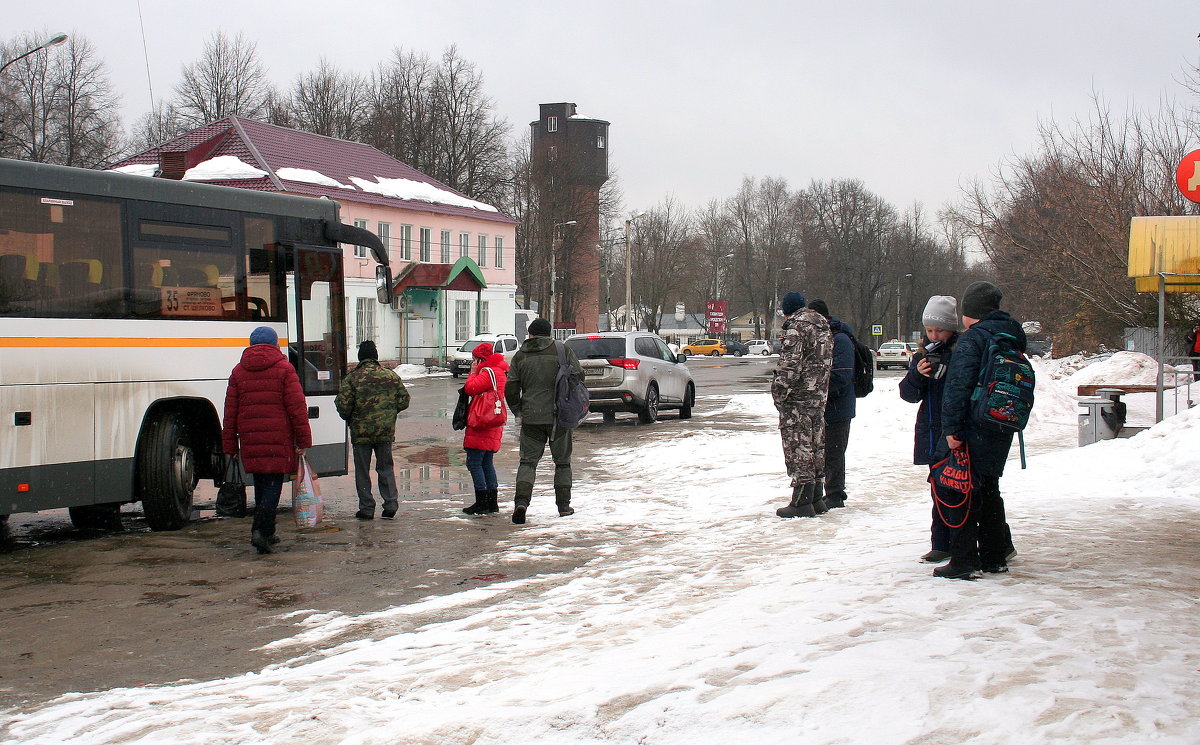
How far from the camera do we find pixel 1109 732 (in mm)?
3584

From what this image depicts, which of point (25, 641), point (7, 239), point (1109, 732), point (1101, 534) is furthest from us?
point (7, 239)

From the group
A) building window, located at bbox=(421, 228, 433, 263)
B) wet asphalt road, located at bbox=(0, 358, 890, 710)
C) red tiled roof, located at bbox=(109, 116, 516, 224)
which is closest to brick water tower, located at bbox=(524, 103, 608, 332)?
building window, located at bbox=(421, 228, 433, 263)

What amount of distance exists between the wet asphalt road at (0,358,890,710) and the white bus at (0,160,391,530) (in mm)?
610

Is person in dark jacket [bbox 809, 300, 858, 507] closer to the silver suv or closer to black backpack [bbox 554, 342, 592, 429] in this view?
black backpack [bbox 554, 342, 592, 429]

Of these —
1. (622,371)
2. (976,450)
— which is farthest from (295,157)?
(976,450)

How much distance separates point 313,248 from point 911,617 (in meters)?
7.79

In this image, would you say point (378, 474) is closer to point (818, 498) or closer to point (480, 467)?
point (480, 467)

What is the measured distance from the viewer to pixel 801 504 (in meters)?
9.26

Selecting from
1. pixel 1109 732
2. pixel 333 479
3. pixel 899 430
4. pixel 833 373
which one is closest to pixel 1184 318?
pixel 899 430

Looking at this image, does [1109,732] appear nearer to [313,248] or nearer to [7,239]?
[7,239]

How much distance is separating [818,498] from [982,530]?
10.7 ft

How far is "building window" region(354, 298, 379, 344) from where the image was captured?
47.1 m

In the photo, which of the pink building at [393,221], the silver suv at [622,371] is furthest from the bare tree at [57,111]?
the silver suv at [622,371]

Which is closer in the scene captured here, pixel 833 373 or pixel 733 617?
pixel 733 617
